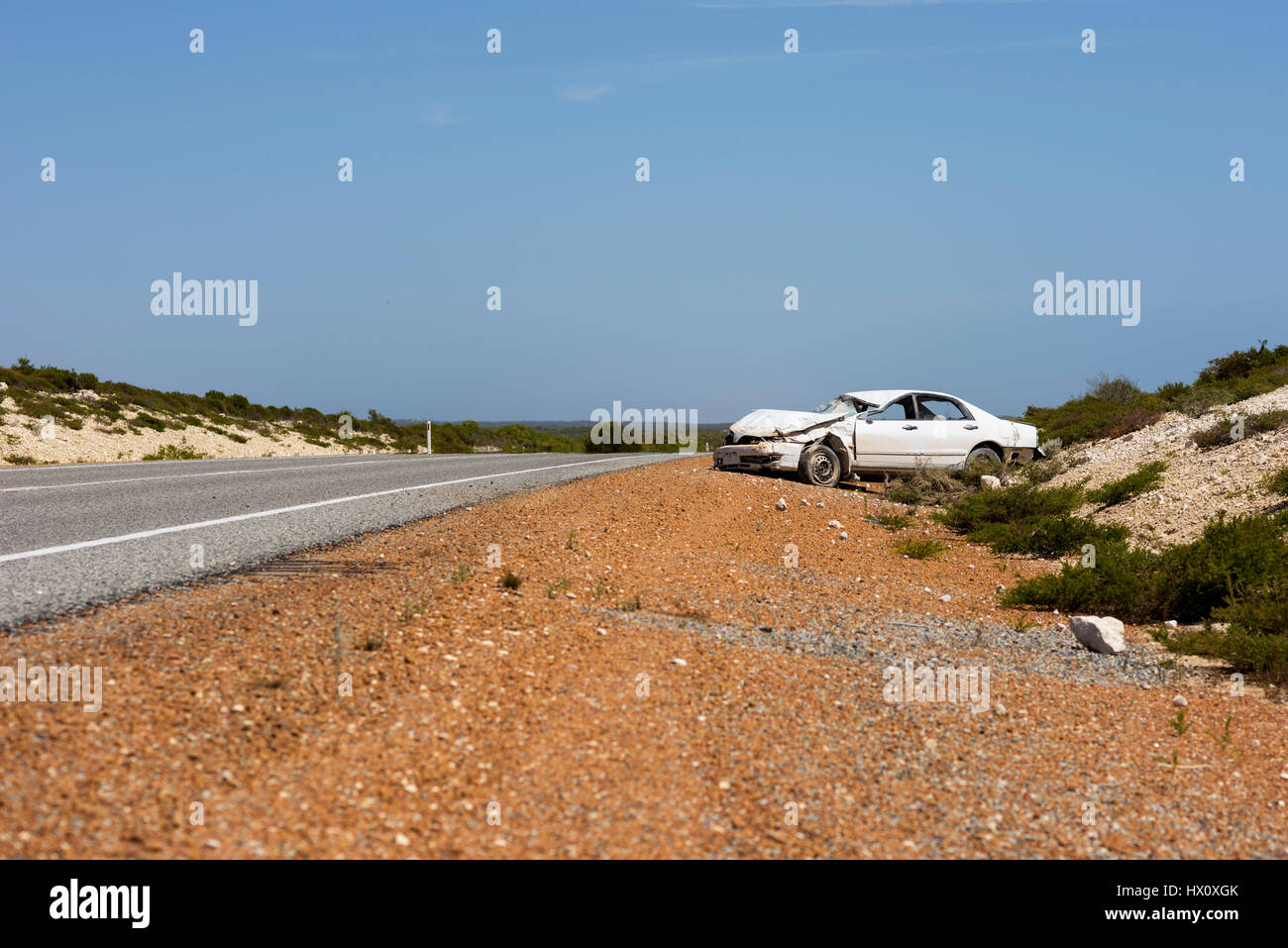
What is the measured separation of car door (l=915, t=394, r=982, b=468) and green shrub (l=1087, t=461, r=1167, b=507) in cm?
289

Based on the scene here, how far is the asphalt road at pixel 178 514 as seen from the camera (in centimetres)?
→ 608

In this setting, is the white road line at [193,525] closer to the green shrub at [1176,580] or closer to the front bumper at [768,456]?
the front bumper at [768,456]

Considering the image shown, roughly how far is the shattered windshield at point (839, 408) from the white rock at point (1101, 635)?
29.8ft

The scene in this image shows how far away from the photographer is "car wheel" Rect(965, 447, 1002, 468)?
15812mm

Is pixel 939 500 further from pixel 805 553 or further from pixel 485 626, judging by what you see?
pixel 485 626

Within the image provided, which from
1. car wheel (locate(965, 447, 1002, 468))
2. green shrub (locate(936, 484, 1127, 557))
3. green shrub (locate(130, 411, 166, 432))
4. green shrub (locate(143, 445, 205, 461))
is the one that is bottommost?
green shrub (locate(936, 484, 1127, 557))

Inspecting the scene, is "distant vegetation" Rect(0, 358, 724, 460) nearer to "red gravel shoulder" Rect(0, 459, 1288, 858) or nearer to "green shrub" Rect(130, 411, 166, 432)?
"green shrub" Rect(130, 411, 166, 432)

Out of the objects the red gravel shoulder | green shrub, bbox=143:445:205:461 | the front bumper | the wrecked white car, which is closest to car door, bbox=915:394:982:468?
the wrecked white car

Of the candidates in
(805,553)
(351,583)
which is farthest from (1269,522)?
(351,583)

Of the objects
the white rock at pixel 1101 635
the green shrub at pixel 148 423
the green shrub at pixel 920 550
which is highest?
the green shrub at pixel 148 423

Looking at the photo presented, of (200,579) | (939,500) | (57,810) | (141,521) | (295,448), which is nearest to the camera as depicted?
(57,810)

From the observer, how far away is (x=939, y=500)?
14.5 metres

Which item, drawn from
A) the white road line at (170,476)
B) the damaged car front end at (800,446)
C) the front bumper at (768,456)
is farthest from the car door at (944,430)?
the white road line at (170,476)
